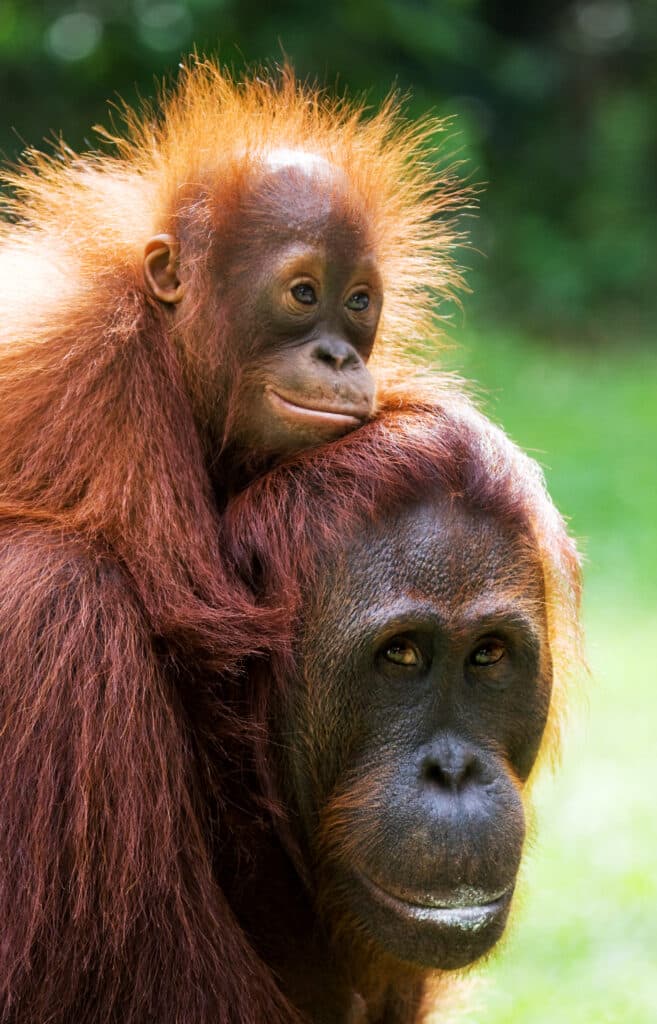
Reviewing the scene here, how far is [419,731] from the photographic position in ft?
10.5

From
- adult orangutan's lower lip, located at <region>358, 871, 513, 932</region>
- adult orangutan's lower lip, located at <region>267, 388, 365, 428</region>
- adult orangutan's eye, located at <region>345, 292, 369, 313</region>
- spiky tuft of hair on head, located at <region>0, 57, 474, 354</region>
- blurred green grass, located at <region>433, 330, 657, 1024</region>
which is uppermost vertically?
spiky tuft of hair on head, located at <region>0, 57, 474, 354</region>

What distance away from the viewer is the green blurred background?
5.63 m

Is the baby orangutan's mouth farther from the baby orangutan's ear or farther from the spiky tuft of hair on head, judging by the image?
the spiky tuft of hair on head

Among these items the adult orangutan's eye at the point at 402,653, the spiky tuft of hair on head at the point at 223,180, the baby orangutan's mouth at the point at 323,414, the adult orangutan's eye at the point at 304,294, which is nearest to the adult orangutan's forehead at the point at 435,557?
the adult orangutan's eye at the point at 402,653

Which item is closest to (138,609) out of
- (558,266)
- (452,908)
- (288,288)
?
(452,908)

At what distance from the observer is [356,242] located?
394cm

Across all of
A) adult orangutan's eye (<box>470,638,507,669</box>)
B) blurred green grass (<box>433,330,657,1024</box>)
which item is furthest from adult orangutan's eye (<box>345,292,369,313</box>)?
adult orangutan's eye (<box>470,638,507,669</box>)

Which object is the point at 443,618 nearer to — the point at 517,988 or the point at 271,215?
the point at 271,215

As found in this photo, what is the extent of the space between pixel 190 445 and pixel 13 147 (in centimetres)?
986

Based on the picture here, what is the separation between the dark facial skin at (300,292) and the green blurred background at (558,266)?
56.7 inches

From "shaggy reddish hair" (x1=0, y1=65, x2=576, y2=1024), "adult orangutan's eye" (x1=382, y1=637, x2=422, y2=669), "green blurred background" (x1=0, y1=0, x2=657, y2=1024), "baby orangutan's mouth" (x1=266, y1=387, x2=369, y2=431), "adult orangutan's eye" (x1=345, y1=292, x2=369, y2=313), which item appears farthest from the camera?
"green blurred background" (x1=0, y1=0, x2=657, y2=1024)

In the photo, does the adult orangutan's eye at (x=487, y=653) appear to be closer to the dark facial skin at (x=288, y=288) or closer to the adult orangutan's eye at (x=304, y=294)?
the dark facial skin at (x=288, y=288)

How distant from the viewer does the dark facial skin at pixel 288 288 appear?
3695 mm

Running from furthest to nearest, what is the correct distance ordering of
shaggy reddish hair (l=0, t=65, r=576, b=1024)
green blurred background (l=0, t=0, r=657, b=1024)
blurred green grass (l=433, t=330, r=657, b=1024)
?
green blurred background (l=0, t=0, r=657, b=1024) < blurred green grass (l=433, t=330, r=657, b=1024) < shaggy reddish hair (l=0, t=65, r=576, b=1024)
